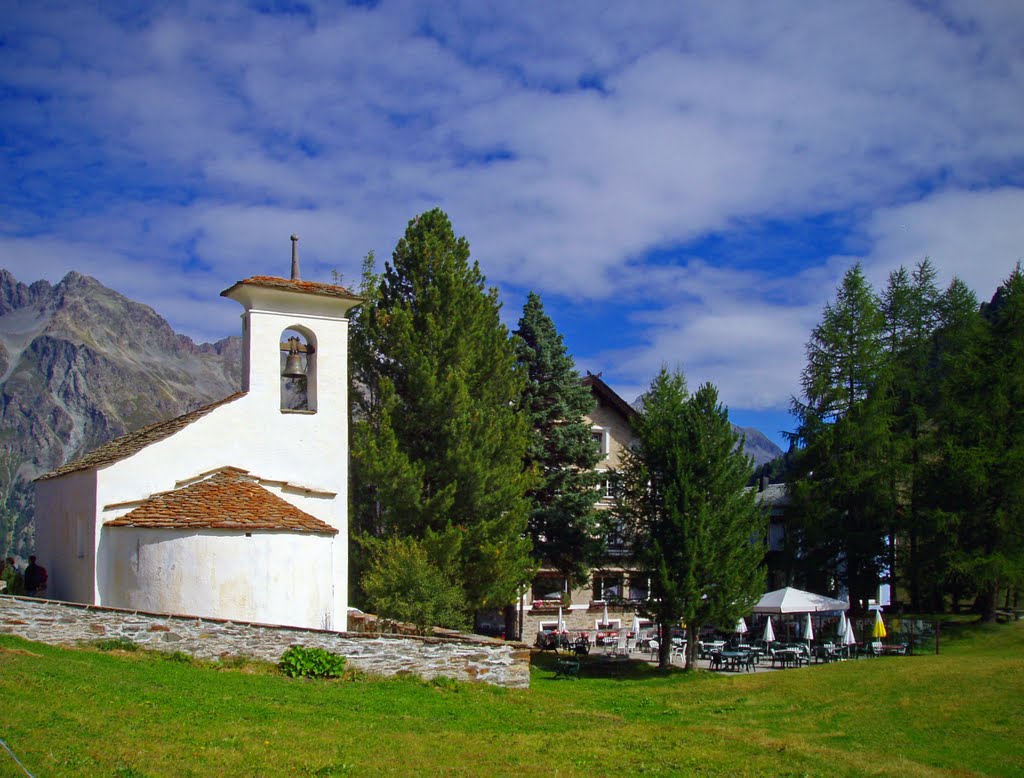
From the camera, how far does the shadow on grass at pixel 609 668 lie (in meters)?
27.3

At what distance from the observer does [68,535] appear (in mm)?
21266

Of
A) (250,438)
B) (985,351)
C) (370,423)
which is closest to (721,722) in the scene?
(250,438)

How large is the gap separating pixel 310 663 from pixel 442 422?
12.1 meters

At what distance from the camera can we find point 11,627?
1535cm

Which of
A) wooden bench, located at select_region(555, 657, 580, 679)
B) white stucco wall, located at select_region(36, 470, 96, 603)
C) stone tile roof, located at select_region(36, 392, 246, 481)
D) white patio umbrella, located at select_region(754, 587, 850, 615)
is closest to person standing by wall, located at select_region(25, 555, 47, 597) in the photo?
white stucco wall, located at select_region(36, 470, 96, 603)

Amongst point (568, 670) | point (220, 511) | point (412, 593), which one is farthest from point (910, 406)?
point (220, 511)

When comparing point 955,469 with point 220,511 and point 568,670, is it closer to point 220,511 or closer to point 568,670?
point 568,670

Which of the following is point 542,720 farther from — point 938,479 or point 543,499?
point 938,479

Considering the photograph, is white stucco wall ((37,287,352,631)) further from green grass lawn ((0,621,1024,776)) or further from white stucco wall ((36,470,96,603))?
green grass lawn ((0,621,1024,776))

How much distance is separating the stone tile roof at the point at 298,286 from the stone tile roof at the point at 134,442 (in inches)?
101

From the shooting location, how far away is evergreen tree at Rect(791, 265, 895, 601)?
36969 mm

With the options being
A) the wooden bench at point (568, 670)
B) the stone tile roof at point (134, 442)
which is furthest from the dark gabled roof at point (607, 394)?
the stone tile roof at point (134, 442)

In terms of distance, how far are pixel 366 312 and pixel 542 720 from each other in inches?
667

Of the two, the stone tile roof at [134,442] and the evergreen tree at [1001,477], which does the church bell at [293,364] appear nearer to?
the stone tile roof at [134,442]
